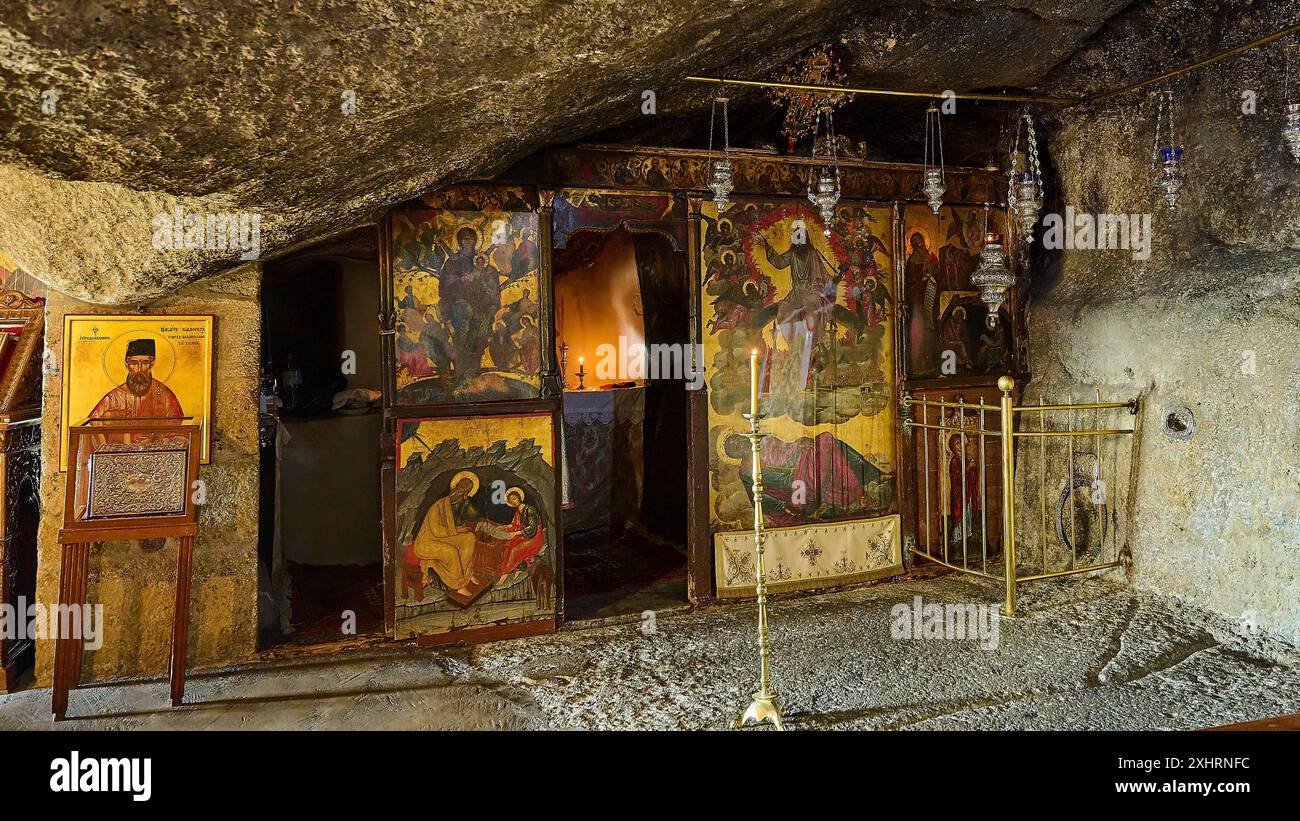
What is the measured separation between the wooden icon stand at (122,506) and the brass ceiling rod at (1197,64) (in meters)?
5.30

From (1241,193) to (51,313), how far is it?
635 centimetres

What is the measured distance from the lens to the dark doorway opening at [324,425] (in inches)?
216

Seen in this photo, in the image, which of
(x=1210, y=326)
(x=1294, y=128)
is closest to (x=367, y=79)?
(x=1294, y=128)

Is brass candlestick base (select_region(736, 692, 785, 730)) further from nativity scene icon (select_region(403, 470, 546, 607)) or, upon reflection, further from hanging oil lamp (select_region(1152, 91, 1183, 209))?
hanging oil lamp (select_region(1152, 91, 1183, 209))

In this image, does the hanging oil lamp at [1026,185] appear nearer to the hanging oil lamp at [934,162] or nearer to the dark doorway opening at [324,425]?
the hanging oil lamp at [934,162]

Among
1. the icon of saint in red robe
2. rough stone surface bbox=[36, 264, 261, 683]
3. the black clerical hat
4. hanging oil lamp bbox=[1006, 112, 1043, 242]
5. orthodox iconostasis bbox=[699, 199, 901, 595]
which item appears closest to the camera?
rough stone surface bbox=[36, 264, 261, 683]

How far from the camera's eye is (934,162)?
583 cm

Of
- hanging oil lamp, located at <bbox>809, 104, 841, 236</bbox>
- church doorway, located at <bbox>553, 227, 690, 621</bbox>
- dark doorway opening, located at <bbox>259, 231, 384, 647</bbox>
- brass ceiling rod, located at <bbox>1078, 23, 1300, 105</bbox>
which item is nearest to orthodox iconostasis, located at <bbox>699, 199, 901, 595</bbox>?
hanging oil lamp, located at <bbox>809, 104, 841, 236</bbox>

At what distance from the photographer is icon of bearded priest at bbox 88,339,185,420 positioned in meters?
3.95

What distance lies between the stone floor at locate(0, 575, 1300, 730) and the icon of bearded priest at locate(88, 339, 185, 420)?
1.40 metres

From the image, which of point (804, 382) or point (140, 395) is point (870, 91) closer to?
point (804, 382)

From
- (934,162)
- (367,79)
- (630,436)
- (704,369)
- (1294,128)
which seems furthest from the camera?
(630,436)

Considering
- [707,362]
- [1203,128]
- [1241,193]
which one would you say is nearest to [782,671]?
[707,362]

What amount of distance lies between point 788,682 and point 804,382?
7.02 ft
